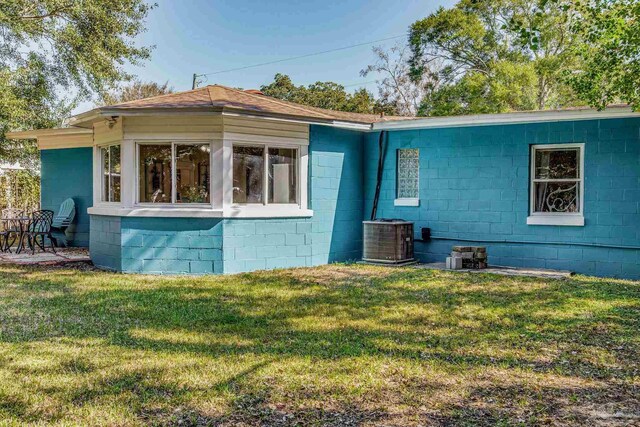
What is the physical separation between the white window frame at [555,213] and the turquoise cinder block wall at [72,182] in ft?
31.0

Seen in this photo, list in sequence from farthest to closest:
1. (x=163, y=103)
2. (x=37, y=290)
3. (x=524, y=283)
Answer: (x=163, y=103) → (x=524, y=283) → (x=37, y=290)

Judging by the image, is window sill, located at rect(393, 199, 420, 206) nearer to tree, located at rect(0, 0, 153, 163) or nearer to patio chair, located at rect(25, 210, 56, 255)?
patio chair, located at rect(25, 210, 56, 255)

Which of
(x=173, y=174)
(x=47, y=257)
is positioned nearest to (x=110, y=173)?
(x=173, y=174)

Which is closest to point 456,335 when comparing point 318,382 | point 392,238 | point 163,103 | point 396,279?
point 318,382

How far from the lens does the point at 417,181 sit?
1028 cm

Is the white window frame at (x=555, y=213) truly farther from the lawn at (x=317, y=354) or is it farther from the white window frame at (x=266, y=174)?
the white window frame at (x=266, y=174)

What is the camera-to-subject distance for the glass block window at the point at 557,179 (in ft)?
29.0

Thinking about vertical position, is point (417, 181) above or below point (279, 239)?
above

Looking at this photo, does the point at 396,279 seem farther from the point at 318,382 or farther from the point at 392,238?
the point at 318,382

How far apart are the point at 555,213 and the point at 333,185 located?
3.93 m

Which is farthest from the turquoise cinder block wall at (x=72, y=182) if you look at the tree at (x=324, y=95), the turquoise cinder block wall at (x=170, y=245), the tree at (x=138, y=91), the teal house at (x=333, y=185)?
the tree at (x=324, y=95)

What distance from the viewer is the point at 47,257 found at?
33.7ft

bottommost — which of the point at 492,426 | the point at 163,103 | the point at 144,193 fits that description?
the point at 492,426

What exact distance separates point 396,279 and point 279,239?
2253 millimetres
